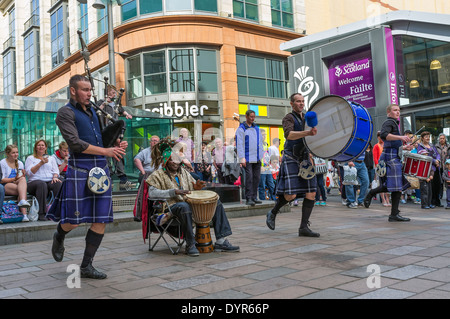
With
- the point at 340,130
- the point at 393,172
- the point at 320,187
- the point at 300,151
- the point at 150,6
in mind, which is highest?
the point at 150,6

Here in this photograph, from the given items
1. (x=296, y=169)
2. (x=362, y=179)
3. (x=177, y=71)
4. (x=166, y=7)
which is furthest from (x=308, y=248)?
(x=166, y=7)

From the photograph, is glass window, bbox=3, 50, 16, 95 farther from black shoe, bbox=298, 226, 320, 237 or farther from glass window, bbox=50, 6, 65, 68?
black shoe, bbox=298, 226, 320, 237

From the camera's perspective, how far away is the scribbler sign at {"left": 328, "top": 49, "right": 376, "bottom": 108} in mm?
15883

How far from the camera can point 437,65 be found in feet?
47.5

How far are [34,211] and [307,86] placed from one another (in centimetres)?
1369

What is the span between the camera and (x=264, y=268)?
423 centimetres

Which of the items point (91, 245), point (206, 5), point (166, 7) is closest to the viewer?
point (91, 245)

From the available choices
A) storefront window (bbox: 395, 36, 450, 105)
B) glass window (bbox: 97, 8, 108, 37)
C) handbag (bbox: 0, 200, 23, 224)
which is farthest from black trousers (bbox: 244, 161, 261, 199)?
glass window (bbox: 97, 8, 108, 37)

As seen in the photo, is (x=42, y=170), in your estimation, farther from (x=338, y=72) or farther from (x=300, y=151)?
(x=338, y=72)

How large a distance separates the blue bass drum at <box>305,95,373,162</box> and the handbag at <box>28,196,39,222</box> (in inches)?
194

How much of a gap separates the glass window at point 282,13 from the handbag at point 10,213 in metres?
20.9

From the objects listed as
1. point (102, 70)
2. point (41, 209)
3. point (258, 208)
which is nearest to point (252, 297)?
point (41, 209)

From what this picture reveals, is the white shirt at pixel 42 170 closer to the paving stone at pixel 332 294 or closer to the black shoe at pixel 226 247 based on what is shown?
the black shoe at pixel 226 247
